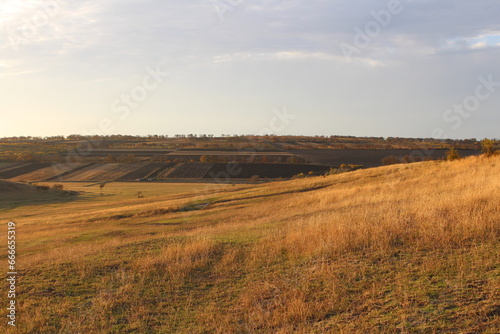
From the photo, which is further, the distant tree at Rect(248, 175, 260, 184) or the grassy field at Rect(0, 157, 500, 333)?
the distant tree at Rect(248, 175, 260, 184)

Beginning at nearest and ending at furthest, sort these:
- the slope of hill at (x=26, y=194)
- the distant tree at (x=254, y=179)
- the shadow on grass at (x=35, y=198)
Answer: the shadow on grass at (x=35, y=198) < the slope of hill at (x=26, y=194) < the distant tree at (x=254, y=179)

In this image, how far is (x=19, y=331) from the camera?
674cm

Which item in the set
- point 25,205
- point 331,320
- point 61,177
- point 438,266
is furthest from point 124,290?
point 61,177

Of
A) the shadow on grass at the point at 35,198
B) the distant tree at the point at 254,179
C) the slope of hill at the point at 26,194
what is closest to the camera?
the shadow on grass at the point at 35,198

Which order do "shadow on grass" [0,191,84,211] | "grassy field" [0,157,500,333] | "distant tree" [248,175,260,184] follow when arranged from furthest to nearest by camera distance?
"distant tree" [248,175,260,184] → "shadow on grass" [0,191,84,211] → "grassy field" [0,157,500,333]

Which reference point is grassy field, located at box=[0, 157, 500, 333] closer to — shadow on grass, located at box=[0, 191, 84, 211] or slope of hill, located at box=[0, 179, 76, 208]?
shadow on grass, located at box=[0, 191, 84, 211]

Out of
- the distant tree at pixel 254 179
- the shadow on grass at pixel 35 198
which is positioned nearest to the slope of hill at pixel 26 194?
the shadow on grass at pixel 35 198

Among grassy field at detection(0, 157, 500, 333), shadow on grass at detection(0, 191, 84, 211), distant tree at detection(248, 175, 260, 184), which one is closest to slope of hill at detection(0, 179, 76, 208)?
shadow on grass at detection(0, 191, 84, 211)

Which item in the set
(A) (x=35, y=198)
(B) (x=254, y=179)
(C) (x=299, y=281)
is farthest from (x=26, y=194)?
(C) (x=299, y=281)

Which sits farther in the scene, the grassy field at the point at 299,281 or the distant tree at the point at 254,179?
the distant tree at the point at 254,179

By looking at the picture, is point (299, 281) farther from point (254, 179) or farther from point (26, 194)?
point (254, 179)

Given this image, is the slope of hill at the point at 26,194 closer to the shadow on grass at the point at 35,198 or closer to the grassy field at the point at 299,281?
the shadow on grass at the point at 35,198

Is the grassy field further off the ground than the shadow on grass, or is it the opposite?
the grassy field

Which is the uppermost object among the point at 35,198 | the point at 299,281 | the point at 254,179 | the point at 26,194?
the point at 299,281
